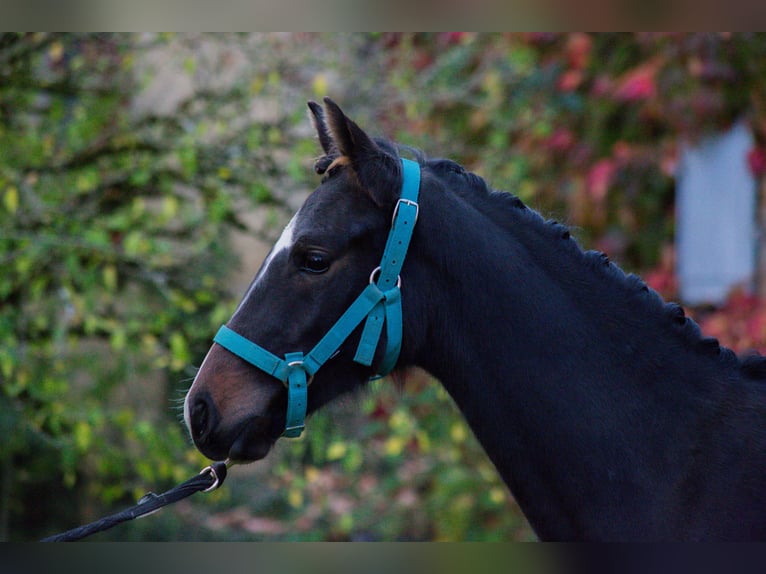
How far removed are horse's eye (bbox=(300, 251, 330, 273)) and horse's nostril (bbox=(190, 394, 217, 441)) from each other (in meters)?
0.40

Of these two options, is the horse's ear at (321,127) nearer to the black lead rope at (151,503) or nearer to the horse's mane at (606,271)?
the horse's mane at (606,271)

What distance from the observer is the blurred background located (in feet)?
15.6

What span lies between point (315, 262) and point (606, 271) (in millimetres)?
738

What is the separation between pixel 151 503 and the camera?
231cm

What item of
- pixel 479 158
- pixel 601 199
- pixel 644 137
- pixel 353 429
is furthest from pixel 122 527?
pixel 644 137

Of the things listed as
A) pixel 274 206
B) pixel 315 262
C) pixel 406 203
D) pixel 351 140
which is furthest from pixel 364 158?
pixel 274 206

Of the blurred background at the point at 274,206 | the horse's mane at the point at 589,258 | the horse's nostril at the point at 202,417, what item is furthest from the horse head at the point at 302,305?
the blurred background at the point at 274,206

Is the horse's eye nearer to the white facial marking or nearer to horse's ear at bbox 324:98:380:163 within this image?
the white facial marking

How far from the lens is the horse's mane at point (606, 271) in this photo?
2205 mm

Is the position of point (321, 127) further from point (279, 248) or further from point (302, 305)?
point (302, 305)

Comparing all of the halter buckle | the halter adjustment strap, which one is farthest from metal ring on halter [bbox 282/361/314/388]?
the halter buckle

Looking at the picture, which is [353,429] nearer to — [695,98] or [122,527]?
[122,527]

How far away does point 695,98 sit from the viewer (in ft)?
18.3

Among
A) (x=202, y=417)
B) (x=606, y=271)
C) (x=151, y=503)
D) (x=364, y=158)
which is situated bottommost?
(x=151, y=503)
